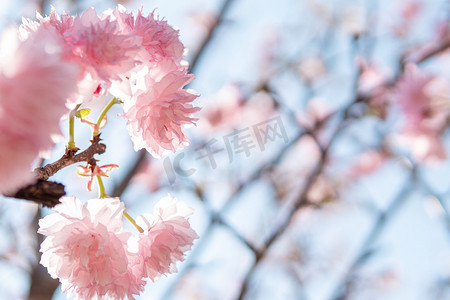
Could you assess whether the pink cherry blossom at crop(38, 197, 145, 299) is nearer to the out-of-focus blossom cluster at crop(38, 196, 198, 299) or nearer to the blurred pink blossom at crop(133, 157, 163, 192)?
the out-of-focus blossom cluster at crop(38, 196, 198, 299)

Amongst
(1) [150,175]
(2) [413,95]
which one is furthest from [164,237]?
(1) [150,175]

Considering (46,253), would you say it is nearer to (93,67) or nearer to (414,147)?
(93,67)

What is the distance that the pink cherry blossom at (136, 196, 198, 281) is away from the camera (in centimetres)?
74

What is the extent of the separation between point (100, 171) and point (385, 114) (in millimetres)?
1713

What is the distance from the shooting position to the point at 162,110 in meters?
0.72

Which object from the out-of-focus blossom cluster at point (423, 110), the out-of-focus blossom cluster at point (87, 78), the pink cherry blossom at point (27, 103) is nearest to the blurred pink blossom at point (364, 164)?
the out-of-focus blossom cluster at point (423, 110)

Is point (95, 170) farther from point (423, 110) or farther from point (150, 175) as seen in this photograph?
point (150, 175)

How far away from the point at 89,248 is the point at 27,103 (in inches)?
13.1

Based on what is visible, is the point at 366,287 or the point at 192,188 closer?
the point at 192,188

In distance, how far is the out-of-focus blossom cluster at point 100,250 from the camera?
0.69m

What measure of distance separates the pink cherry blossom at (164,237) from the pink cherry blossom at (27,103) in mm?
306

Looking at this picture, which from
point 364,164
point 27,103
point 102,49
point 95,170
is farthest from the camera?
point 364,164

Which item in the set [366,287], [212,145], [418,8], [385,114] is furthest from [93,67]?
[418,8]

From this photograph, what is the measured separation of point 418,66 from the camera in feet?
7.15
